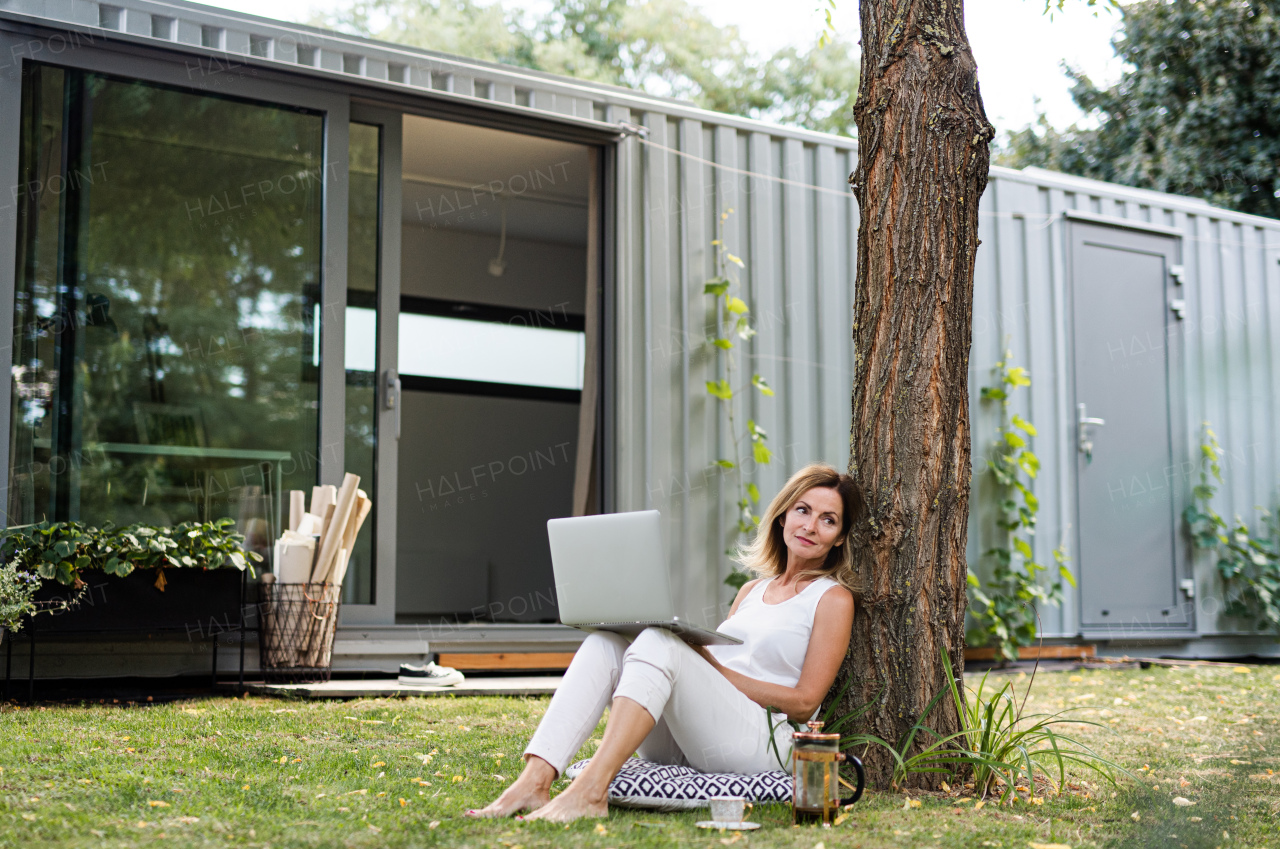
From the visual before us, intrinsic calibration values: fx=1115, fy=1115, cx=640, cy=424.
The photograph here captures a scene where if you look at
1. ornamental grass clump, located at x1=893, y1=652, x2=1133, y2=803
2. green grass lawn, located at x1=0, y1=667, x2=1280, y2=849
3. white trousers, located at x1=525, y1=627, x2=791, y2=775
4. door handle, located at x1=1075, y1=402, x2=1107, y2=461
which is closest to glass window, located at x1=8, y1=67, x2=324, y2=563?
green grass lawn, located at x1=0, y1=667, x2=1280, y2=849

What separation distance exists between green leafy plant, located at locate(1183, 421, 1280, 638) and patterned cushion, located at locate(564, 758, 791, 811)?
4.99 meters

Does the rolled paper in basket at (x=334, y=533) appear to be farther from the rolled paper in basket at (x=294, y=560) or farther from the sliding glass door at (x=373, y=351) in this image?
the sliding glass door at (x=373, y=351)

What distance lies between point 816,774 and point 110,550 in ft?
8.68

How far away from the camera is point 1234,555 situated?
21.3ft

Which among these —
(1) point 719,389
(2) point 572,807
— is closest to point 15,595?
(2) point 572,807

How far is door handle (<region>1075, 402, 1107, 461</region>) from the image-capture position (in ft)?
20.2

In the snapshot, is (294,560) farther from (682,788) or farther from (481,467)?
(481,467)

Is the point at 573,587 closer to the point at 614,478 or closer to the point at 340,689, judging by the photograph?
the point at 340,689

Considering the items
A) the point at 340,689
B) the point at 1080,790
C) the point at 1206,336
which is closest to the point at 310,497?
the point at 340,689

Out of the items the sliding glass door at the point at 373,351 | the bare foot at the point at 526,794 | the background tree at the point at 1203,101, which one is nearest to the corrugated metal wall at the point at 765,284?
the sliding glass door at the point at 373,351

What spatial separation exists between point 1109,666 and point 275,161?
4789mm

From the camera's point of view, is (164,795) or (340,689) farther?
(340,689)

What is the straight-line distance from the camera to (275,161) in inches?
185

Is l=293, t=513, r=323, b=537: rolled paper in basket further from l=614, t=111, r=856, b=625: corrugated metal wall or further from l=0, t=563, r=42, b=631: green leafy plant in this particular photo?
l=614, t=111, r=856, b=625: corrugated metal wall
